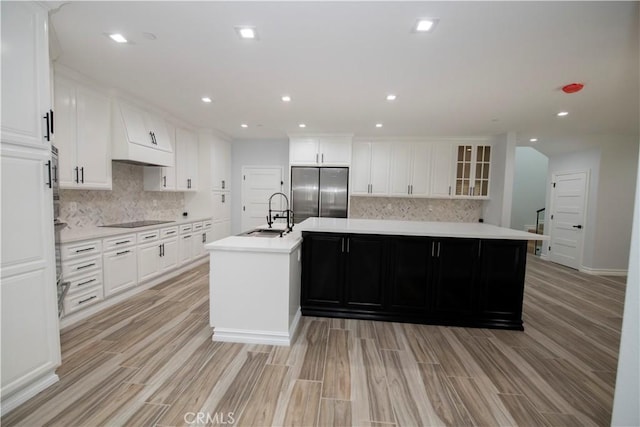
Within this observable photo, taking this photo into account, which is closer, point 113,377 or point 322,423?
point 322,423

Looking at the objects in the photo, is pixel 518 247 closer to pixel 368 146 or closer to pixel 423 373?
pixel 423 373

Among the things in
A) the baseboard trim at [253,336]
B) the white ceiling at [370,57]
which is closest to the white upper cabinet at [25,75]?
the white ceiling at [370,57]

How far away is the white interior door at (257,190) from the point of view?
6094mm

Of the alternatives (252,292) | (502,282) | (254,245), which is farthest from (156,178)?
(502,282)

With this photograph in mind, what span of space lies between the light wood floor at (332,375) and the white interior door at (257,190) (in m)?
3.24

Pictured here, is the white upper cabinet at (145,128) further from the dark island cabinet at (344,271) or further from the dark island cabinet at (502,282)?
the dark island cabinet at (502,282)

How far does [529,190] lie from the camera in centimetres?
824

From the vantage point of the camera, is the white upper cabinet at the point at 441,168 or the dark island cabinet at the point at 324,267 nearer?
the dark island cabinet at the point at 324,267

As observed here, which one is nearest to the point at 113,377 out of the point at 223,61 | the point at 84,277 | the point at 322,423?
the point at 84,277

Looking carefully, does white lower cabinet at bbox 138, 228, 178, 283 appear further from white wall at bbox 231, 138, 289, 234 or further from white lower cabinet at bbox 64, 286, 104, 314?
white wall at bbox 231, 138, 289, 234

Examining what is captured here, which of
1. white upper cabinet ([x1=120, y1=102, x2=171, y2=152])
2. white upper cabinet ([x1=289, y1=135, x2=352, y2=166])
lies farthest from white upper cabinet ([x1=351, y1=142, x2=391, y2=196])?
white upper cabinet ([x1=120, y1=102, x2=171, y2=152])

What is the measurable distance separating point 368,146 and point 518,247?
11.5 ft

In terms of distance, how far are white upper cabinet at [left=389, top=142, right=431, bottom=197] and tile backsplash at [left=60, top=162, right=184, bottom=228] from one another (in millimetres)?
4459

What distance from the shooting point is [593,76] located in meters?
2.64
